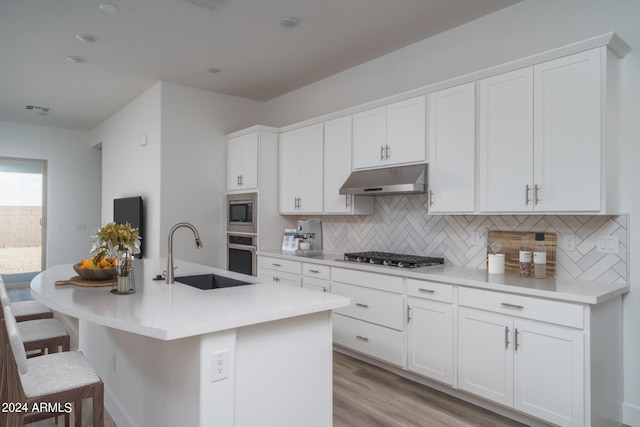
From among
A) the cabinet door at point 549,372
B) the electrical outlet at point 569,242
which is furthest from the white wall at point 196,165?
the electrical outlet at point 569,242

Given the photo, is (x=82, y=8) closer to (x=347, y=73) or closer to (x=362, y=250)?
(x=347, y=73)

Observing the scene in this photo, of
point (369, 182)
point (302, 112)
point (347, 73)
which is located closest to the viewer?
point (369, 182)

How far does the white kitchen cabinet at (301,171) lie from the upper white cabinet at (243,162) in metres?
0.31

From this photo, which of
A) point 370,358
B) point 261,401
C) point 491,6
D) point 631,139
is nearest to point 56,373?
point 261,401

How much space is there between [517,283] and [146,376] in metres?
2.26

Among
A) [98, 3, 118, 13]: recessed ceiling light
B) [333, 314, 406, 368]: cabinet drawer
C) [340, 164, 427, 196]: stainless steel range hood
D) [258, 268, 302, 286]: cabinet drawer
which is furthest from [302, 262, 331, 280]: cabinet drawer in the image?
[98, 3, 118, 13]: recessed ceiling light

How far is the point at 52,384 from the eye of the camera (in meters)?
1.77

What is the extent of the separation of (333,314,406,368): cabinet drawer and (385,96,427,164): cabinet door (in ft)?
4.76

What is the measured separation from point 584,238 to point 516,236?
1.42ft

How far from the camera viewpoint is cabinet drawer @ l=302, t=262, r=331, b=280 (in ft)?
12.5

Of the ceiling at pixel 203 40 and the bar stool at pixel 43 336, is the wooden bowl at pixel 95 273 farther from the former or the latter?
the ceiling at pixel 203 40

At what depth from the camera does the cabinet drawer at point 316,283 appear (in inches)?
150

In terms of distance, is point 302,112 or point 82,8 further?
point 302,112

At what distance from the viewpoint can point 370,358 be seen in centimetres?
349
